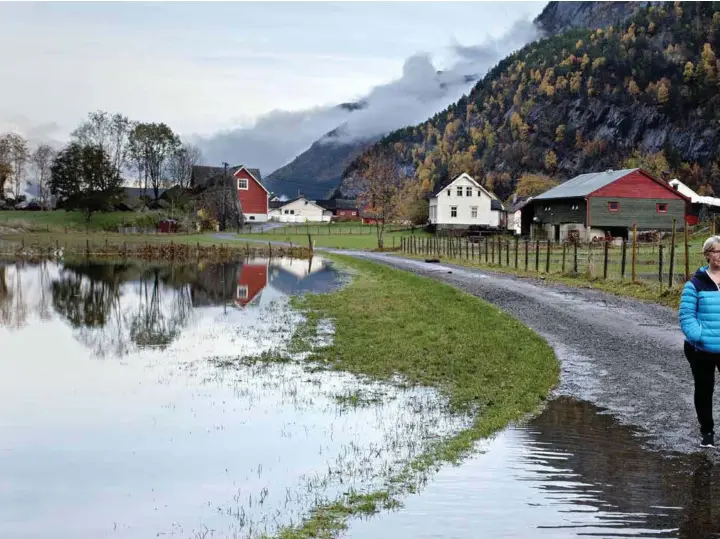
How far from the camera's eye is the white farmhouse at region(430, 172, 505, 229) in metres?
99.3

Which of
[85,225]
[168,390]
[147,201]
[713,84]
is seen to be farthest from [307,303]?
[713,84]

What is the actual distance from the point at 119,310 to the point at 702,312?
2107cm

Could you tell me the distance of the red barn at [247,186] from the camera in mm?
116750

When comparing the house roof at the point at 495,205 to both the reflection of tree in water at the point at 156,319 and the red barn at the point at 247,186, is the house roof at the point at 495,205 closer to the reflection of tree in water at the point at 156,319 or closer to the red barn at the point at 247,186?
the red barn at the point at 247,186

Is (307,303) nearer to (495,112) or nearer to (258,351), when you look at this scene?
(258,351)

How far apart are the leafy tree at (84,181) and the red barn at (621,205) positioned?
56352 mm

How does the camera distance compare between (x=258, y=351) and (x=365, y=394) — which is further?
(x=258, y=351)

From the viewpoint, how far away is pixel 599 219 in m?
71.4

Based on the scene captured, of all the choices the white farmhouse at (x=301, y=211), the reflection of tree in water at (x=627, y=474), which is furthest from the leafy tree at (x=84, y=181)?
the reflection of tree in water at (x=627, y=474)

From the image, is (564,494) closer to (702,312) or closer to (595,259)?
(702,312)

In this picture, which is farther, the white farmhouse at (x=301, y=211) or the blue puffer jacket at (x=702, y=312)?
the white farmhouse at (x=301, y=211)

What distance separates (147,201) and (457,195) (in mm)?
47032

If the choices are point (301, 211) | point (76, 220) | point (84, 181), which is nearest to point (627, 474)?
point (76, 220)

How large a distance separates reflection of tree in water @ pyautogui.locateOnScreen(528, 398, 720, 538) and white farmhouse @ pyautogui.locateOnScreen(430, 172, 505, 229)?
90.0m
